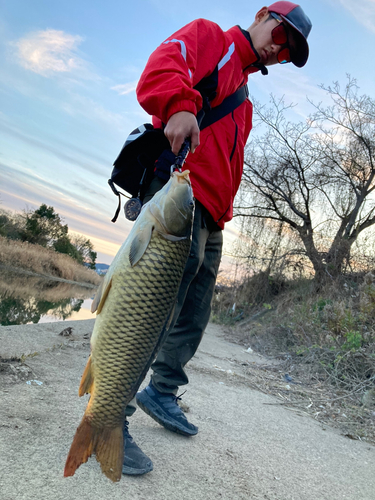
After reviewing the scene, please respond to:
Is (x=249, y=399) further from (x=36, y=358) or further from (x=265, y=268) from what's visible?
(x=265, y=268)

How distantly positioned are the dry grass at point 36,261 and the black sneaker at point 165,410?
49.7ft

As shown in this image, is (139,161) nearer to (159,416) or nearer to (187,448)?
(159,416)

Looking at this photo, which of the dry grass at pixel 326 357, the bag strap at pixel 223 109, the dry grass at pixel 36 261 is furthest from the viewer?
the dry grass at pixel 36 261

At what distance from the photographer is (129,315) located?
1557 millimetres

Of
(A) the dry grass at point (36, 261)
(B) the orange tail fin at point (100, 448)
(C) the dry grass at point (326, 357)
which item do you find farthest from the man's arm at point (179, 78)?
(A) the dry grass at point (36, 261)

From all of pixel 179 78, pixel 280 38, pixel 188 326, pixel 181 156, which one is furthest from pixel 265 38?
pixel 188 326

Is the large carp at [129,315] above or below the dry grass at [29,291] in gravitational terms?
above

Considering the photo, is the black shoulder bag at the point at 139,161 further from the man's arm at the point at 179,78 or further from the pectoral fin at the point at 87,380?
the pectoral fin at the point at 87,380

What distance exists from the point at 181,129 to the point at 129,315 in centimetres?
89

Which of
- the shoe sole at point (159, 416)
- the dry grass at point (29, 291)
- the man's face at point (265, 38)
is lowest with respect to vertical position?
the dry grass at point (29, 291)

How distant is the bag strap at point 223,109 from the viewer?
228 centimetres

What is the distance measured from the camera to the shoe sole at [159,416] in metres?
2.33

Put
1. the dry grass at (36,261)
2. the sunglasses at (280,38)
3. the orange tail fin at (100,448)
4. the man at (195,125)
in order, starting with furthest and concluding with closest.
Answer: the dry grass at (36,261) < the sunglasses at (280,38) < the man at (195,125) < the orange tail fin at (100,448)

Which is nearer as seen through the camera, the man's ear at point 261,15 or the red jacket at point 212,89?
the red jacket at point 212,89
